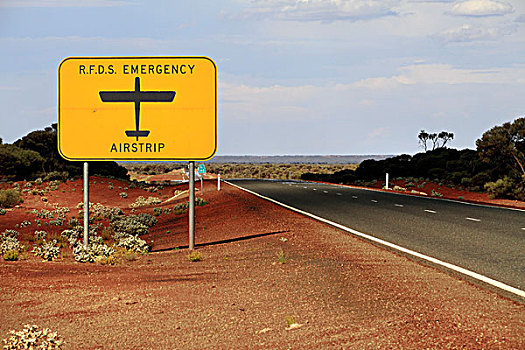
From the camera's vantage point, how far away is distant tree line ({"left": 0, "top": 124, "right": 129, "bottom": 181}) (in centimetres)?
4719

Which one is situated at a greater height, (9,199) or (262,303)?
(262,303)

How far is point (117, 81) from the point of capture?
11859 millimetres

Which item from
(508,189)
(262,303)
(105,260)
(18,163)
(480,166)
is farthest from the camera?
(480,166)

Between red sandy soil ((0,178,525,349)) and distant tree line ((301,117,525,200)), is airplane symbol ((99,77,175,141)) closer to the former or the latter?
red sandy soil ((0,178,525,349))

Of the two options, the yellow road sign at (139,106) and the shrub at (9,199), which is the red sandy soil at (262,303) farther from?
the shrub at (9,199)

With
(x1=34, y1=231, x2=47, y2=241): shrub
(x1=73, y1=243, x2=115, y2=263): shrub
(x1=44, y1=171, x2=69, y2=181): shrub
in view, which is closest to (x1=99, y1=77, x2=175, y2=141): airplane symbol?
(x1=73, y1=243, x2=115, y2=263): shrub

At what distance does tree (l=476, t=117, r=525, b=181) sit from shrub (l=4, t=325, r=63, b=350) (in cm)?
3735

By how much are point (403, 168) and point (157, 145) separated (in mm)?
61353

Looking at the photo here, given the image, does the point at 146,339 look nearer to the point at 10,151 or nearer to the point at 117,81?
the point at 117,81

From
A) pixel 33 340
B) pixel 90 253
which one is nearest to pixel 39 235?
pixel 90 253

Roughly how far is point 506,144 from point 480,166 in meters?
17.7

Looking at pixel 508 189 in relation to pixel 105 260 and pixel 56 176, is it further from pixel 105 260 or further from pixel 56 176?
pixel 56 176

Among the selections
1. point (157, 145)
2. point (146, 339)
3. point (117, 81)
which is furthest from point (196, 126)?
point (146, 339)

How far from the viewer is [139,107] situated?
1191 cm
